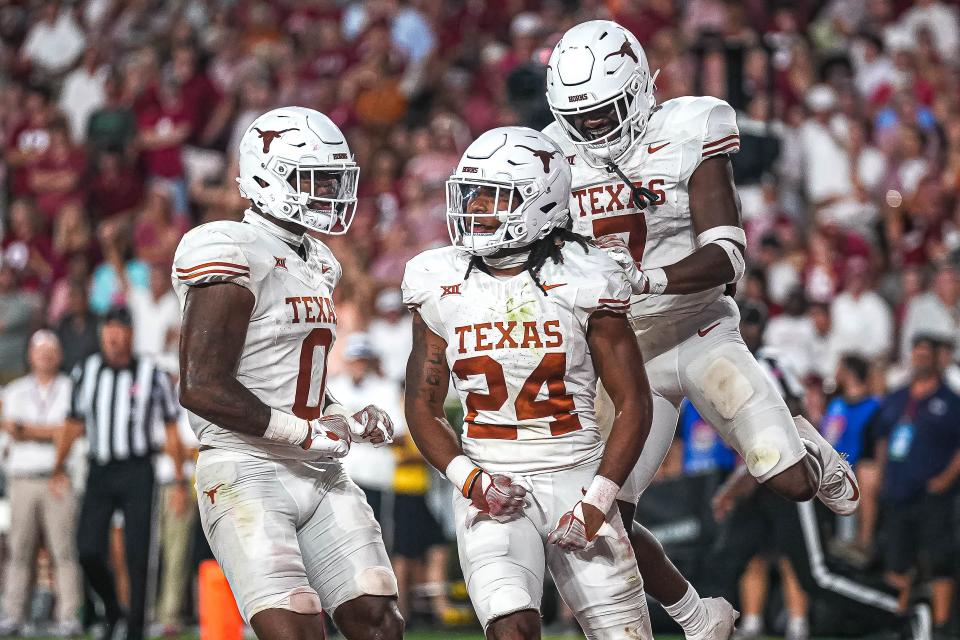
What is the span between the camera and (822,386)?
33.8 ft

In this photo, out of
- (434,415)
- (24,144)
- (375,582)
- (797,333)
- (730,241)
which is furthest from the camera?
(24,144)

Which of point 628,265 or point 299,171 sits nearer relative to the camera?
point 628,265

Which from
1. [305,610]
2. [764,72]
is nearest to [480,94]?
[764,72]

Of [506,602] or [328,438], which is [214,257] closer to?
[328,438]

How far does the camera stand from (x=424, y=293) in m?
5.24

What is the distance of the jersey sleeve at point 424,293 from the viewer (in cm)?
523

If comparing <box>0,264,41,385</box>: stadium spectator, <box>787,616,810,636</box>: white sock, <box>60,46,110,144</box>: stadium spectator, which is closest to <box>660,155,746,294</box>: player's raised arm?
<box>787,616,810,636</box>: white sock

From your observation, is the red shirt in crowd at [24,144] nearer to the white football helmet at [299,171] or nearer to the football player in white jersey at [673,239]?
the white football helmet at [299,171]

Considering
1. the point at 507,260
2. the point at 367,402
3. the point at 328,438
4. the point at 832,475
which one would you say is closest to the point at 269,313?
the point at 328,438

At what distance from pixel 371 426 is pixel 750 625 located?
5002 millimetres

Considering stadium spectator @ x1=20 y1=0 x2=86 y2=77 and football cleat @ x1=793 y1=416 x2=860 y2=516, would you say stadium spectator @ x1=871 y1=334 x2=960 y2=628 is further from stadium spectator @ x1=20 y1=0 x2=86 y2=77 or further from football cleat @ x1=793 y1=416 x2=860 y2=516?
stadium spectator @ x1=20 y1=0 x2=86 y2=77

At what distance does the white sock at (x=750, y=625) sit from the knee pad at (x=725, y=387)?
4.20 meters

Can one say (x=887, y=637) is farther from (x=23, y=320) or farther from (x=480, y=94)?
(x=23, y=320)

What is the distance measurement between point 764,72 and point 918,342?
3.13 metres
